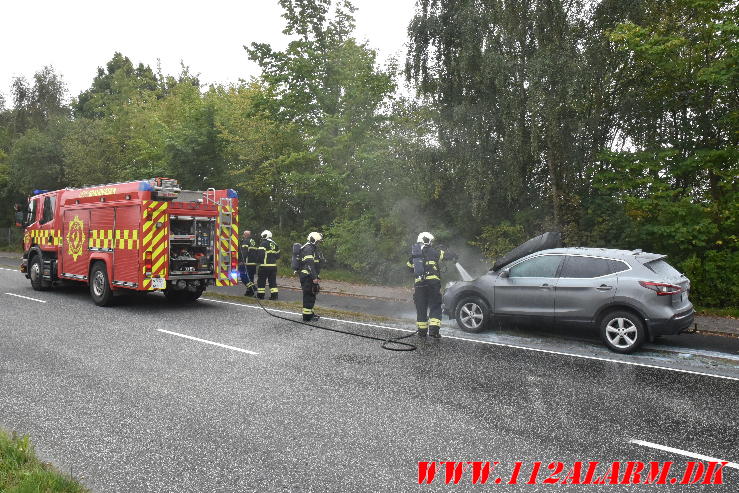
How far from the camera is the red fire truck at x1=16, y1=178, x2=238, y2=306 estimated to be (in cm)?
1151

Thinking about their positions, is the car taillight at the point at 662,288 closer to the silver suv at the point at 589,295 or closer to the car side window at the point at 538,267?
the silver suv at the point at 589,295

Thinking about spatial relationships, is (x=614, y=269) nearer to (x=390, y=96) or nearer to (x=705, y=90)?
(x=705, y=90)

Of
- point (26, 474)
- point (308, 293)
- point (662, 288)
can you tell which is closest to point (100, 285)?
point (308, 293)

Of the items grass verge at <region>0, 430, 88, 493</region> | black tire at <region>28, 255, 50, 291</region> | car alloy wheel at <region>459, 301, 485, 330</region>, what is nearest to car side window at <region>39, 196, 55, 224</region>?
black tire at <region>28, 255, 50, 291</region>

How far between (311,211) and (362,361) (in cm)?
1585

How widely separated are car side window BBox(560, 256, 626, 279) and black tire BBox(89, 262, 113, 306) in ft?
31.6

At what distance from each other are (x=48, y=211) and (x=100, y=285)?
12.1ft

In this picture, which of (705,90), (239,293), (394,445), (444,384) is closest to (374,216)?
(239,293)

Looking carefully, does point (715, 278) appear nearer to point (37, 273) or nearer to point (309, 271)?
point (309, 271)

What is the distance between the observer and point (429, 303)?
9.43m

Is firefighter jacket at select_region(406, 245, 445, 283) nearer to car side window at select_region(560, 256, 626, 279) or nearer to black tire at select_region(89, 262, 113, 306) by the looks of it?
car side window at select_region(560, 256, 626, 279)

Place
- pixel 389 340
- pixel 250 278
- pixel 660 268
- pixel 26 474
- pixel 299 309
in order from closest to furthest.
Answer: pixel 26 474
pixel 660 268
pixel 389 340
pixel 299 309
pixel 250 278

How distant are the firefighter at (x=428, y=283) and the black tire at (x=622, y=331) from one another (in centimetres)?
259

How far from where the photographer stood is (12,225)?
40906 mm
